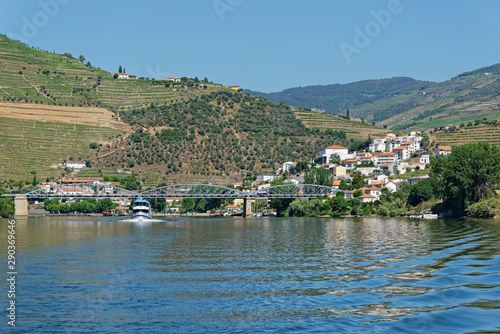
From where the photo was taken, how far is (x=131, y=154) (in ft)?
519

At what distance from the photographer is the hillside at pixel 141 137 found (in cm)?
14775

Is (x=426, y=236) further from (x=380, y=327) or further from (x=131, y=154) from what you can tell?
(x=131, y=154)

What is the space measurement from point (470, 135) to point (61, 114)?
368 ft

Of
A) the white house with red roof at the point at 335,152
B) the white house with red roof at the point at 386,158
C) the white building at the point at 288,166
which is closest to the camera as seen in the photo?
the white house with red roof at the point at 386,158

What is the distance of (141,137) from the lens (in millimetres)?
168625

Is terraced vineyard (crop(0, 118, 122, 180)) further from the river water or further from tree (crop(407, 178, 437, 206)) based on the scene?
the river water

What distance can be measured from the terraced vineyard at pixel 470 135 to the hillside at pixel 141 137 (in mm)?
39805

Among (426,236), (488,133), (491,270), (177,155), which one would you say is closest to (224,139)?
(177,155)

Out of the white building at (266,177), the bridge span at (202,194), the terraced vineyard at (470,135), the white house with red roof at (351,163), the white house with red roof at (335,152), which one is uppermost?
the terraced vineyard at (470,135)

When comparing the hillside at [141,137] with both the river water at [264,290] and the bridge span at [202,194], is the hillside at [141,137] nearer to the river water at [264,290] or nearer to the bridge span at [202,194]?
the bridge span at [202,194]

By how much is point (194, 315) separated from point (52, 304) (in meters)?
5.08

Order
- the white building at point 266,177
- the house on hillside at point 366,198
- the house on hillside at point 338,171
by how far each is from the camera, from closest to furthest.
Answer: the house on hillside at point 366,198 < the house on hillside at point 338,171 < the white building at point 266,177

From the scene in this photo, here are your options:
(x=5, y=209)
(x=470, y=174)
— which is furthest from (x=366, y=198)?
(x=5, y=209)

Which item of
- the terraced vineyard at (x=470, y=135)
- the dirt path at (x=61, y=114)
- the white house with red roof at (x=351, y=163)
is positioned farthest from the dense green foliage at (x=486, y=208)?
the dirt path at (x=61, y=114)
